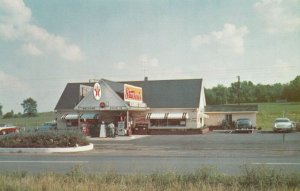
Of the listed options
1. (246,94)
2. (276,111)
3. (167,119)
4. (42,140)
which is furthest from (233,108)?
(246,94)

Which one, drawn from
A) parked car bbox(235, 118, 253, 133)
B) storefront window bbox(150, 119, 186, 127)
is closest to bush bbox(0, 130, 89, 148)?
storefront window bbox(150, 119, 186, 127)

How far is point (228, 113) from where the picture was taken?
173 feet

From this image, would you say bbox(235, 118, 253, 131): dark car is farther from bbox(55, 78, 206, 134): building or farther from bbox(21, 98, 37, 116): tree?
bbox(21, 98, 37, 116): tree

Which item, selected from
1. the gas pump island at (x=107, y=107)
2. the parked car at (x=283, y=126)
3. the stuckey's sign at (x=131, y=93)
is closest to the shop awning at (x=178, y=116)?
the gas pump island at (x=107, y=107)

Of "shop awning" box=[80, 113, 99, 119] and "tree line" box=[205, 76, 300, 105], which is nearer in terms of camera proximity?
"shop awning" box=[80, 113, 99, 119]

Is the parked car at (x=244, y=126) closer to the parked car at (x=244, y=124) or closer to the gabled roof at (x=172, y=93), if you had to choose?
the parked car at (x=244, y=124)

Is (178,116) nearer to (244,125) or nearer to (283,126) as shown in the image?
(244,125)

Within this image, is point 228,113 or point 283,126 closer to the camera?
point 283,126

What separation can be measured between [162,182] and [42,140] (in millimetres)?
15235

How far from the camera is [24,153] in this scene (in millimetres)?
24141

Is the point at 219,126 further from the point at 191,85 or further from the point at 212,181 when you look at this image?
the point at 212,181

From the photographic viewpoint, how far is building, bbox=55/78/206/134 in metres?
40.7

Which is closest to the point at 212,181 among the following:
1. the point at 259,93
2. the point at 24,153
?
the point at 24,153

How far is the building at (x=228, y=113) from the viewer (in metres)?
51.9
